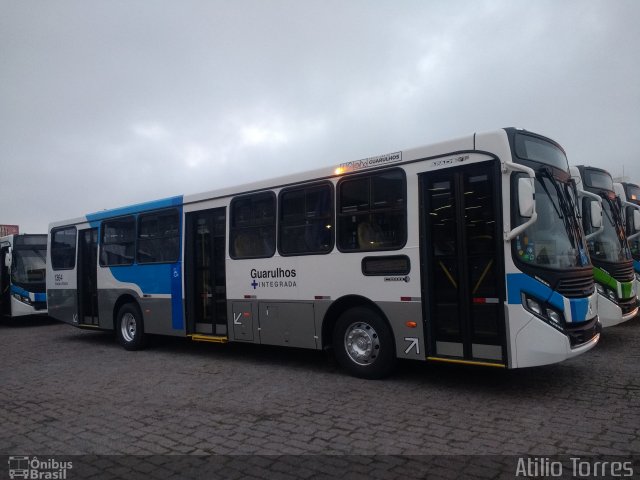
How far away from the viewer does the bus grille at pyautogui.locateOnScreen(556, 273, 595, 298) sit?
6055 mm

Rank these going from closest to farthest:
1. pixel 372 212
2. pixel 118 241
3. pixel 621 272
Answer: pixel 372 212 → pixel 621 272 → pixel 118 241

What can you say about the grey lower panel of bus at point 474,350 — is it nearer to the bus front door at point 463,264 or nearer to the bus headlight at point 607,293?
the bus front door at point 463,264

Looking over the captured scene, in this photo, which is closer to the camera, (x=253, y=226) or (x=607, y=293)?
(x=253, y=226)

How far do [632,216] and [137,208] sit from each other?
1136cm

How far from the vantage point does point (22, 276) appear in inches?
694

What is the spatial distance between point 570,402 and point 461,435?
5.89 ft

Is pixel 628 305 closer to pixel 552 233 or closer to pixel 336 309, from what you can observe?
pixel 552 233

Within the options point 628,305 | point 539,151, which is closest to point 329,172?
point 539,151

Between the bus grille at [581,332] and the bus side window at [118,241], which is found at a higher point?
the bus side window at [118,241]

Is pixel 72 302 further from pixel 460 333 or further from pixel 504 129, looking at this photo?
pixel 504 129

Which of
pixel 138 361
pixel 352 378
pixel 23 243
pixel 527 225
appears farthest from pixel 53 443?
pixel 23 243

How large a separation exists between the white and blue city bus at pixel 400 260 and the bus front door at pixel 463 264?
0.05 ft

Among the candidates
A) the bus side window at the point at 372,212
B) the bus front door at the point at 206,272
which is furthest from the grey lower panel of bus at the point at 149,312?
the bus side window at the point at 372,212

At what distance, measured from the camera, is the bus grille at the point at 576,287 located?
6055 mm
